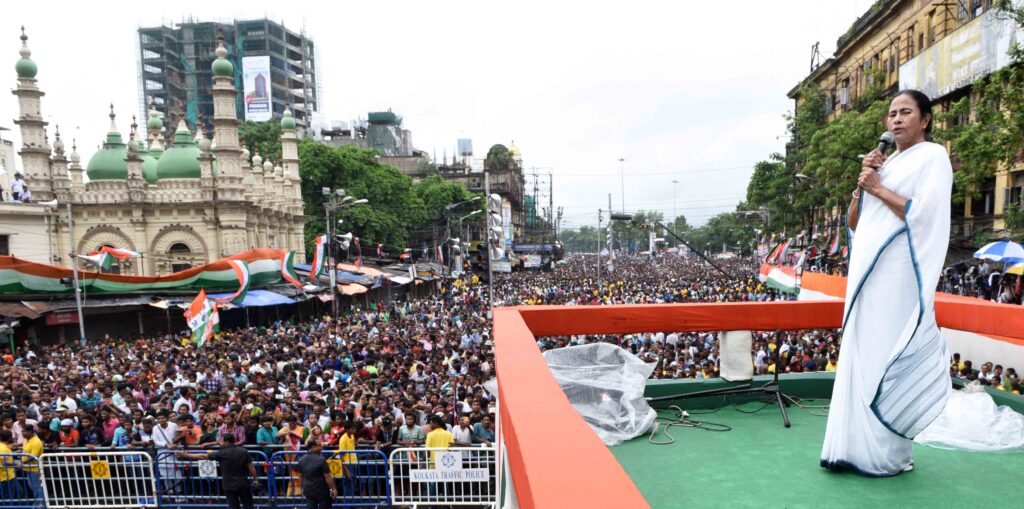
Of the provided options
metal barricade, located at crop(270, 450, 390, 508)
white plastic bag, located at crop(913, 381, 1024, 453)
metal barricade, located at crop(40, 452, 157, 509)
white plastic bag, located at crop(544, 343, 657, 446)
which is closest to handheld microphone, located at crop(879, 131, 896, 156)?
white plastic bag, located at crop(913, 381, 1024, 453)

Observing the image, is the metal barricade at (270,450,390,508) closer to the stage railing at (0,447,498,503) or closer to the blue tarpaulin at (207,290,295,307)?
the stage railing at (0,447,498,503)

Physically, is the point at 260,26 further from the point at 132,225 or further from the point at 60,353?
the point at 60,353

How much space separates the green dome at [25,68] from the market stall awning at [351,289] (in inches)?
700

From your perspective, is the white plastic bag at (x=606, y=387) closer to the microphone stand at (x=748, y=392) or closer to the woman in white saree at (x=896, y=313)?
the microphone stand at (x=748, y=392)

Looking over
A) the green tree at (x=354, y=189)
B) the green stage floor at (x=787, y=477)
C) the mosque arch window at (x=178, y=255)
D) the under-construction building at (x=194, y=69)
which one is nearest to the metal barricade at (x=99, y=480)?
the green stage floor at (x=787, y=477)

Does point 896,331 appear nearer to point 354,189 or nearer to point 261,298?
point 261,298

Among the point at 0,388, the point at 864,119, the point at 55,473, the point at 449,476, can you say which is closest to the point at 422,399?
the point at 449,476

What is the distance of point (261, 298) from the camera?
2409cm

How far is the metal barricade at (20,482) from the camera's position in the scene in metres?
7.91

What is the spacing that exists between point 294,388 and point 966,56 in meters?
24.6

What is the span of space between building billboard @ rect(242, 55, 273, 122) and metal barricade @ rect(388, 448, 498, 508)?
6978 centimetres

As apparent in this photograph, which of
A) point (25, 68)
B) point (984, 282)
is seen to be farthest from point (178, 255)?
point (984, 282)

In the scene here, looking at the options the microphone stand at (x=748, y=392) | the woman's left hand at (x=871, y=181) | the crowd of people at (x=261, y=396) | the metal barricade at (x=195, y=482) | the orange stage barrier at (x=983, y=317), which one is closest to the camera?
the woman's left hand at (x=871, y=181)

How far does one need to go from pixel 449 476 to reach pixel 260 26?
3134 inches
